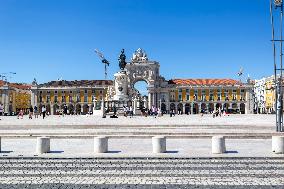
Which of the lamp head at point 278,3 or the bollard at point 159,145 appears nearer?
the bollard at point 159,145

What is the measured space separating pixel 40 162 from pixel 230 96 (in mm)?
116832

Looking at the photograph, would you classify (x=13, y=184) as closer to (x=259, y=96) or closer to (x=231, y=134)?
(x=231, y=134)

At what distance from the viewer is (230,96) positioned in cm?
12581

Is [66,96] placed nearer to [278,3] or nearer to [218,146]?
[278,3]

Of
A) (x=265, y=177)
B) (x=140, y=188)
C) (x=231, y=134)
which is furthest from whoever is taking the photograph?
(x=231, y=134)

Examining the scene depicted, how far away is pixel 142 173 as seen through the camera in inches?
412

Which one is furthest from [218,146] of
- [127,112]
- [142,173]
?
[127,112]

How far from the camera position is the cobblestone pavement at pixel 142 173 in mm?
8914

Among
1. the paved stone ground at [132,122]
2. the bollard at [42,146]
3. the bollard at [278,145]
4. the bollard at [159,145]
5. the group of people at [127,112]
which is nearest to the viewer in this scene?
the bollard at [278,145]

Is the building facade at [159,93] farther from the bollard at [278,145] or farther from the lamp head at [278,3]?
the bollard at [278,145]

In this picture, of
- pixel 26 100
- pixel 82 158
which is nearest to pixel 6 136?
pixel 82 158

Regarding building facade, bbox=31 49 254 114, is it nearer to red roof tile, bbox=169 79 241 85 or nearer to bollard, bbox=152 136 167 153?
red roof tile, bbox=169 79 241 85

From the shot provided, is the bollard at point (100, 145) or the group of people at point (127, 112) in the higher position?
the group of people at point (127, 112)

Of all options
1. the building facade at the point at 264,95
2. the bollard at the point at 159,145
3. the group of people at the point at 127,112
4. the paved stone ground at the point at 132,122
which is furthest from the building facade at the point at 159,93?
the bollard at the point at 159,145
